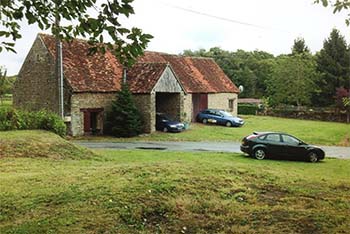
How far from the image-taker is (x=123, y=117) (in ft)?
117

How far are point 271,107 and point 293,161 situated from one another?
142 ft

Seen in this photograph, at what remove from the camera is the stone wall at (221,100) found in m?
49.9

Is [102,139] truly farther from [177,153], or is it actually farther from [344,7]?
[344,7]

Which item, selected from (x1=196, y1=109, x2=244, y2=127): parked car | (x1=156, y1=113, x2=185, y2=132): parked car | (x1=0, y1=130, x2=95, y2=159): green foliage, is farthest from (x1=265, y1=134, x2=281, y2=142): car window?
(x1=196, y1=109, x2=244, y2=127): parked car

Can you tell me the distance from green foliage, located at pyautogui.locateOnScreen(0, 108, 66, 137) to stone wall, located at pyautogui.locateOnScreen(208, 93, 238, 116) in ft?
85.5

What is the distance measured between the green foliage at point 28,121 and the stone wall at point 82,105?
9430 millimetres

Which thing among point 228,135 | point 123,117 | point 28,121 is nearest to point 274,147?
point 228,135

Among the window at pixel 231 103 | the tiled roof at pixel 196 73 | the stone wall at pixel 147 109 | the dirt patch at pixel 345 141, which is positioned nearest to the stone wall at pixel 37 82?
the stone wall at pixel 147 109

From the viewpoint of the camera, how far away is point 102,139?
3397 centimetres

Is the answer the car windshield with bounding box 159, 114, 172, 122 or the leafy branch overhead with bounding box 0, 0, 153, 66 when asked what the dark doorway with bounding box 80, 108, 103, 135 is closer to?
the car windshield with bounding box 159, 114, 172, 122

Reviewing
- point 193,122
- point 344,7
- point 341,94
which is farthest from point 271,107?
point 344,7

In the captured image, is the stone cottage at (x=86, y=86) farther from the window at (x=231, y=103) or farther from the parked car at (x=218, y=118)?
the window at (x=231, y=103)

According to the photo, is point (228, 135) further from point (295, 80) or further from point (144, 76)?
point (295, 80)

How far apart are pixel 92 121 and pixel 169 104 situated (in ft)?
26.3
